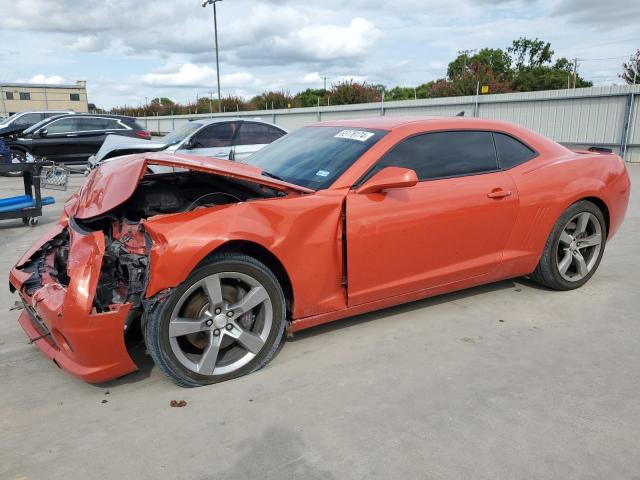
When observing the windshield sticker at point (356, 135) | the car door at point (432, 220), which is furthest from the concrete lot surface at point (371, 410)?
the windshield sticker at point (356, 135)

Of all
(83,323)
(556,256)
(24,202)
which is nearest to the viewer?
(83,323)

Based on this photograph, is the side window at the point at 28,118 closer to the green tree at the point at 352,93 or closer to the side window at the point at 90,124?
the side window at the point at 90,124

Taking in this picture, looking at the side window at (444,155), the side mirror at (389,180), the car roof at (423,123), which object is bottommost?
the side mirror at (389,180)

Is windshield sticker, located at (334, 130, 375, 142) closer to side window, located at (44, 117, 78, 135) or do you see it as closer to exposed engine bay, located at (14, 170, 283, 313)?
exposed engine bay, located at (14, 170, 283, 313)

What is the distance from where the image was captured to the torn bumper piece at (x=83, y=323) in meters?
2.62

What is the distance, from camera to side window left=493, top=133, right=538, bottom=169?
406 centimetres

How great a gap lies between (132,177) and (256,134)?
729 cm

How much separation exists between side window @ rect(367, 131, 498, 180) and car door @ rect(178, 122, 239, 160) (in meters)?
6.50

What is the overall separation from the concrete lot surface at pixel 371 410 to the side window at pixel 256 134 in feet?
22.2

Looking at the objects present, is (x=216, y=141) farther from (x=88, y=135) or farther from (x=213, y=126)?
(x=88, y=135)

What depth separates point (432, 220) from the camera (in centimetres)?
355

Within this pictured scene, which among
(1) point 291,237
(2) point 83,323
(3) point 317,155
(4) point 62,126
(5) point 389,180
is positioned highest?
(4) point 62,126

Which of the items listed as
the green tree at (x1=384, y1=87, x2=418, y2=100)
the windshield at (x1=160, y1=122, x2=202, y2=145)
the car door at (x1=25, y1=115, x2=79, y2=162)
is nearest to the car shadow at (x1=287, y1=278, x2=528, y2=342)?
the windshield at (x1=160, y1=122, x2=202, y2=145)

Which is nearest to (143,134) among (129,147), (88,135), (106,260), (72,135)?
(88,135)
